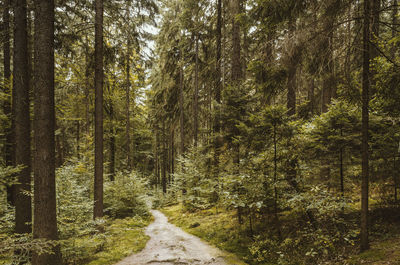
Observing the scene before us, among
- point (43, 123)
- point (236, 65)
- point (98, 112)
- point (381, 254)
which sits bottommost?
point (381, 254)

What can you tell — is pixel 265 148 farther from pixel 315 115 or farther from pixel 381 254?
pixel 381 254

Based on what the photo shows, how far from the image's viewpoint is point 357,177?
24.3ft

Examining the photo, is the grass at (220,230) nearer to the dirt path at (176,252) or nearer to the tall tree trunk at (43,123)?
the dirt path at (176,252)

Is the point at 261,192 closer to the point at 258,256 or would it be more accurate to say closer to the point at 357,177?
the point at 258,256

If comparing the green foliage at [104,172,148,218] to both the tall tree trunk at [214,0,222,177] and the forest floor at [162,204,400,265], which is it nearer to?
the forest floor at [162,204,400,265]

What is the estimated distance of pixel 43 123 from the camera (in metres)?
5.12

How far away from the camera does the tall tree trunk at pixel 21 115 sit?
700 centimetres

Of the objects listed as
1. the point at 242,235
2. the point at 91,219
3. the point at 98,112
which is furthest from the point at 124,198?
the point at 242,235

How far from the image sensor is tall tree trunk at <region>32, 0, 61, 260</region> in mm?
5062

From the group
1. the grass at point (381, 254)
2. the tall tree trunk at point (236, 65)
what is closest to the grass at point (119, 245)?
the tall tree trunk at point (236, 65)

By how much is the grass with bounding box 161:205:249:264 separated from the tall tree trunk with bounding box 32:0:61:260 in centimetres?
531

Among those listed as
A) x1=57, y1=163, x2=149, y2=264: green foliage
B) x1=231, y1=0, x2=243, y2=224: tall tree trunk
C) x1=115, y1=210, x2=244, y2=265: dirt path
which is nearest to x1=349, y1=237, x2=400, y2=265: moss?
x1=115, y1=210, x2=244, y2=265: dirt path

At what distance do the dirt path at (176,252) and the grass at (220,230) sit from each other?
34 centimetres

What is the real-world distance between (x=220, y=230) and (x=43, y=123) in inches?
306
